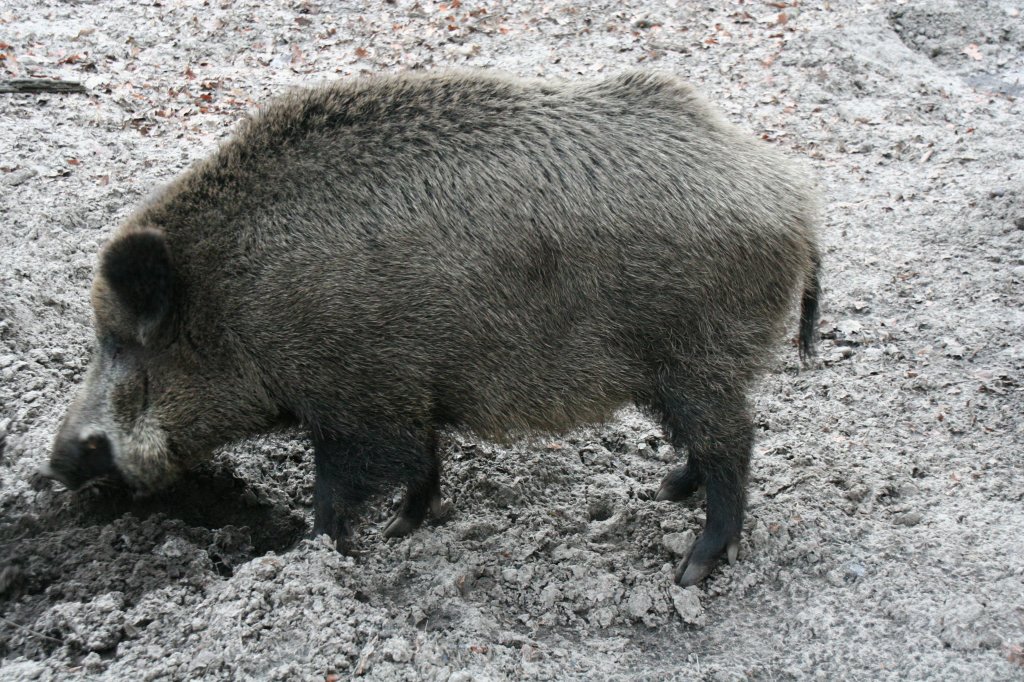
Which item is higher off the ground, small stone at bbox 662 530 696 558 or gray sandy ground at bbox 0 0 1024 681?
gray sandy ground at bbox 0 0 1024 681

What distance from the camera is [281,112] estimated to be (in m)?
3.61

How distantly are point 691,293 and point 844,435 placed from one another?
1557 millimetres

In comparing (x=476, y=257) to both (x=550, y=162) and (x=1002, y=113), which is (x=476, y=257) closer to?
(x=550, y=162)

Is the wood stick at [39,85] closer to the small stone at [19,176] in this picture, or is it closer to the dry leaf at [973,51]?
the small stone at [19,176]

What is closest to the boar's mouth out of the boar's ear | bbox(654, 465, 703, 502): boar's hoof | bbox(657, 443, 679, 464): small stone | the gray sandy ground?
the gray sandy ground

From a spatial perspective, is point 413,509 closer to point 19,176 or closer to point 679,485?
point 679,485

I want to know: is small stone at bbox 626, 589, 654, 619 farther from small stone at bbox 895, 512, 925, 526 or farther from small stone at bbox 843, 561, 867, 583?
small stone at bbox 895, 512, 925, 526

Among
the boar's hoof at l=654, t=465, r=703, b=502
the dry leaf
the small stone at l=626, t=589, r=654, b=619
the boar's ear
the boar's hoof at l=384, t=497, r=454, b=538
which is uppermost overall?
the boar's ear

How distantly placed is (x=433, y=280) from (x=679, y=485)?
5.32 ft

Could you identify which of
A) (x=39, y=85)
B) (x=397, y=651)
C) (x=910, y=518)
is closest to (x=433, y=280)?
(x=397, y=651)

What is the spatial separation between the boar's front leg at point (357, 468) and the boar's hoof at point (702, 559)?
111cm

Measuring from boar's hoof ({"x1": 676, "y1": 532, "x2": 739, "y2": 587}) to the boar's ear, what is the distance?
225 cm

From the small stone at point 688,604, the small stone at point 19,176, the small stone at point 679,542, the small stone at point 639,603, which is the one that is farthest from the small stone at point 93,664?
the small stone at point 19,176

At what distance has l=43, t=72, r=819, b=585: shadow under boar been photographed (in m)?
3.40
